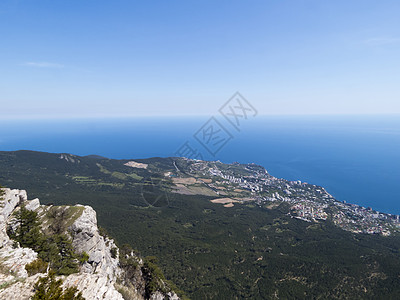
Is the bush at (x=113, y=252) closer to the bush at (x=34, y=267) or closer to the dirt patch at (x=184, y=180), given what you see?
the bush at (x=34, y=267)

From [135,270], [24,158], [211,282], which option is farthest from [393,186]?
[24,158]

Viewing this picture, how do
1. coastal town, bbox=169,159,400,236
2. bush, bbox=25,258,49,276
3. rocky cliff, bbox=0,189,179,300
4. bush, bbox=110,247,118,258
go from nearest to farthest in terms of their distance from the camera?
bush, bbox=25,258,49,276 < rocky cliff, bbox=0,189,179,300 < bush, bbox=110,247,118,258 < coastal town, bbox=169,159,400,236

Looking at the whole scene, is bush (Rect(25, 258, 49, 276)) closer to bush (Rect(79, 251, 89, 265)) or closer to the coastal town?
bush (Rect(79, 251, 89, 265))

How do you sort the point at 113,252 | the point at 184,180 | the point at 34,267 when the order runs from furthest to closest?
the point at 184,180 → the point at 113,252 → the point at 34,267

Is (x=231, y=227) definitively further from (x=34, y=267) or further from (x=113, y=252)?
(x=34, y=267)

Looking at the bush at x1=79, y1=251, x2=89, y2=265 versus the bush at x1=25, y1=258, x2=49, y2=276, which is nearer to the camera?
the bush at x1=25, y1=258, x2=49, y2=276

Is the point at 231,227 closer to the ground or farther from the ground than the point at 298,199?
farther from the ground

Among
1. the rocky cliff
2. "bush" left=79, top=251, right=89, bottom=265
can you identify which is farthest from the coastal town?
"bush" left=79, top=251, right=89, bottom=265

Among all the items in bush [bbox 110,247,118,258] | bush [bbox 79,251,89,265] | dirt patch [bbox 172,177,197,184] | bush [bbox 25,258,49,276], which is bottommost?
dirt patch [bbox 172,177,197,184]

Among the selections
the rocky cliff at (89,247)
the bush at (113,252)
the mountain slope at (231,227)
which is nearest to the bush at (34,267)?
the rocky cliff at (89,247)

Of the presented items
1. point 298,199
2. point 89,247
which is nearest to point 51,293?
point 89,247
